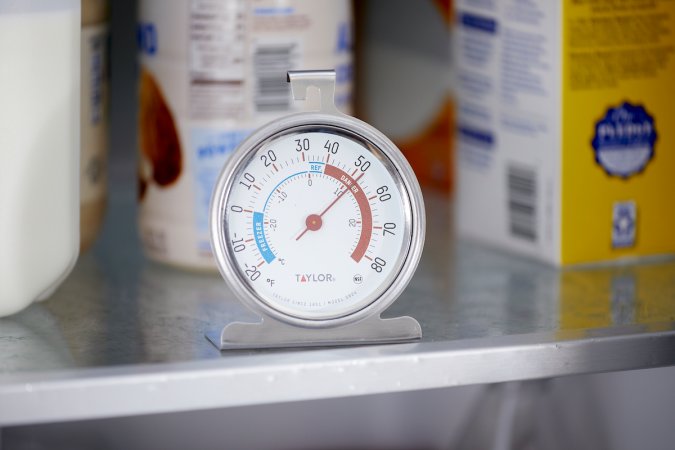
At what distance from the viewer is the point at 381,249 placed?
931 mm

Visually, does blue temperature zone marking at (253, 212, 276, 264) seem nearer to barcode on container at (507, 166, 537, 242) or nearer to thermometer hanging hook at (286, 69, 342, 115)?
thermometer hanging hook at (286, 69, 342, 115)

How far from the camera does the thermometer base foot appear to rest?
Result: 0.93 m

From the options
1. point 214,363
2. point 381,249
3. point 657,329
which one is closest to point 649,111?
point 657,329

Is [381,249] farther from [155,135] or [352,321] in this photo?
[155,135]

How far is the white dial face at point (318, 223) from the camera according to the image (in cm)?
92

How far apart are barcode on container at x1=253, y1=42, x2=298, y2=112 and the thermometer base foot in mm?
252

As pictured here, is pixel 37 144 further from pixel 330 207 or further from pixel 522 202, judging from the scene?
pixel 522 202

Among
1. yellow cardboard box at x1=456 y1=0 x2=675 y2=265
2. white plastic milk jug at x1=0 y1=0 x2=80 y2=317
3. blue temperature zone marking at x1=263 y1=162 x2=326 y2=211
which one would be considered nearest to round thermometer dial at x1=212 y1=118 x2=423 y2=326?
blue temperature zone marking at x1=263 y1=162 x2=326 y2=211

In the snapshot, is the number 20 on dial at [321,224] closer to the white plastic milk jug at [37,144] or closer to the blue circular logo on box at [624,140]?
the white plastic milk jug at [37,144]

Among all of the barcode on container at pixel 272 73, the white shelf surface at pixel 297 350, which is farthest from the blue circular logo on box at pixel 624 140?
the barcode on container at pixel 272 73

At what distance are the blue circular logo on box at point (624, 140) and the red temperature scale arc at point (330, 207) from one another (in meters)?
0.34

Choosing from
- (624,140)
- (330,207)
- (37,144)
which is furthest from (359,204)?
(624,140)

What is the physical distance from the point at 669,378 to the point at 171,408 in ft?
2.37

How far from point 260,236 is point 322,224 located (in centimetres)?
5
